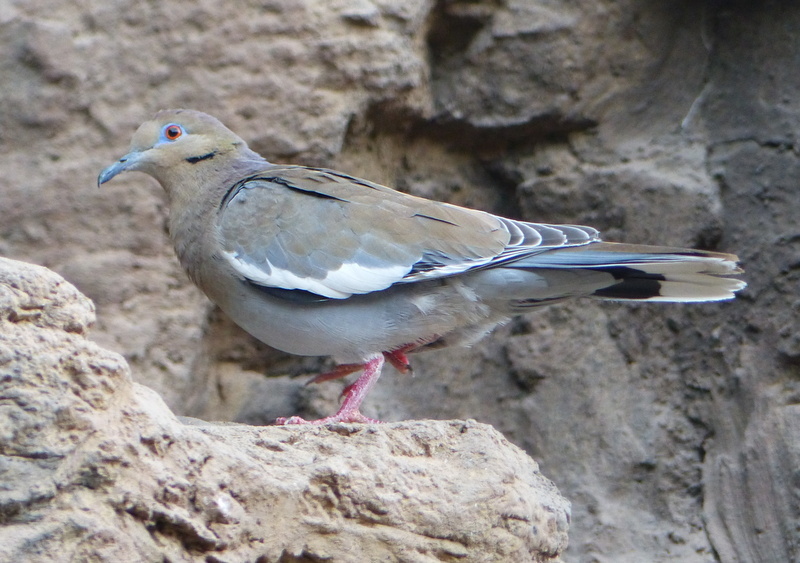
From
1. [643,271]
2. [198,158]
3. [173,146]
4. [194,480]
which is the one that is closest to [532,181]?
[643,271]

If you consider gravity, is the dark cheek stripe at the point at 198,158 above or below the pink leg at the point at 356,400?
above

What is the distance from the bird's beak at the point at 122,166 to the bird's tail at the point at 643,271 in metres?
1.74

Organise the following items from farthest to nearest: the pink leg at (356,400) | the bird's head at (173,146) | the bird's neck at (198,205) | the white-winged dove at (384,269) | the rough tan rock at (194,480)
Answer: the bird's head at (173,146) → the bird's neck at (198,205) → the white-winged dove at (384,269) → the pink leg at (356,400) → the rough tan rock at (194,480)

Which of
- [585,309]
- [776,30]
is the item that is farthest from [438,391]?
[776,30]

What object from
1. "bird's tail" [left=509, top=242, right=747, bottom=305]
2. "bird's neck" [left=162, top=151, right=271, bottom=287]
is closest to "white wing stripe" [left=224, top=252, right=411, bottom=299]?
"bird's neck" [left=162, top=151, right=271, bottom=287]

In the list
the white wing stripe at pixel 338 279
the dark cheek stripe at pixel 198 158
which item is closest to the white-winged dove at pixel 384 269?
the white wing stripe at pixel 338 279

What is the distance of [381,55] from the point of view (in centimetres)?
516

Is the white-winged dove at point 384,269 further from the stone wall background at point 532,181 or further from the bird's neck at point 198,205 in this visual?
the stone wall background at point 532,181

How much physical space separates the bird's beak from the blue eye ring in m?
0.14

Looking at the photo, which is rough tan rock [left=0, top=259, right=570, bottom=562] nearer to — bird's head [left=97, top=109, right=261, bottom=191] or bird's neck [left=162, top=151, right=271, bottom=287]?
bird's neck [left=162, top=151, right=271, bottom=287]

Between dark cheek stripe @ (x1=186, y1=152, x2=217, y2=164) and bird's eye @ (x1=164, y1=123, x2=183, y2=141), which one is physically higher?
bird's eye @ (x1=164, y1=123, x2=183, y2=141)

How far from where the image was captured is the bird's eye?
14.4ft

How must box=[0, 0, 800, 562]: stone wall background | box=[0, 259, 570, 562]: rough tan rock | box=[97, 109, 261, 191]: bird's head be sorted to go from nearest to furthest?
box=[0, 259, 570, 562]: rough tan rock
box=[97, 109, 261, 191]: bird's head
box=[0, 0, 800, 562]: stone wall background

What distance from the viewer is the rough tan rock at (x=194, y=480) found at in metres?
2.18
